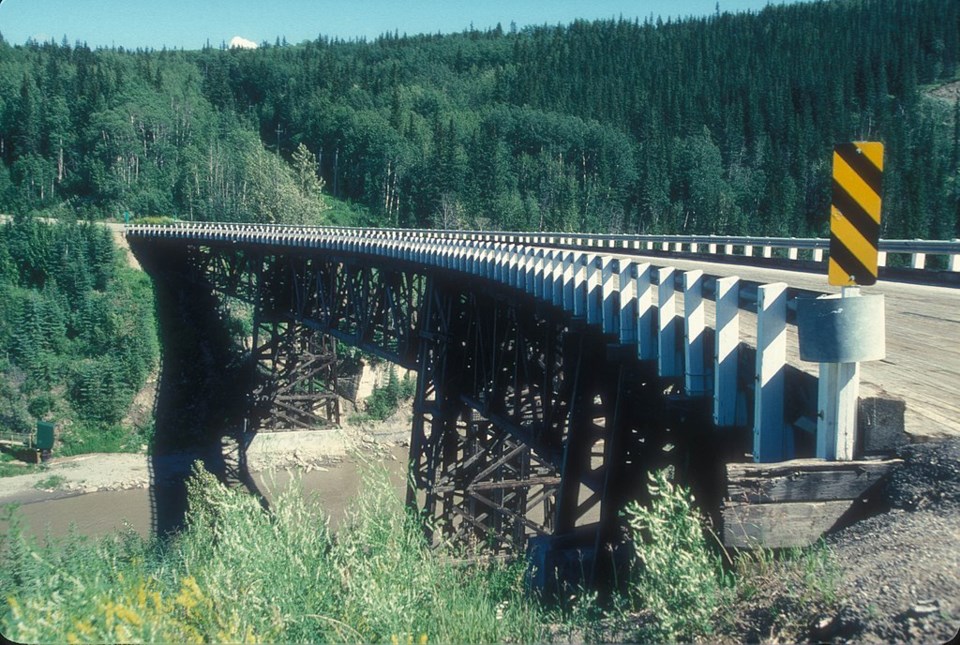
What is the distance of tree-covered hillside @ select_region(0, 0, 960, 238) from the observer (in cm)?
4197

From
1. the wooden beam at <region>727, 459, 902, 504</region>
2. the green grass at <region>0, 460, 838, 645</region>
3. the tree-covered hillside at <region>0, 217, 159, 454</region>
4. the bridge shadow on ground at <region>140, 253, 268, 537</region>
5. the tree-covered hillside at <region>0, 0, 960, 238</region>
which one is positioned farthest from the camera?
the tree-covered hillside at <region>0, 0, 960, 238</region>

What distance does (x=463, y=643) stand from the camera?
386cm

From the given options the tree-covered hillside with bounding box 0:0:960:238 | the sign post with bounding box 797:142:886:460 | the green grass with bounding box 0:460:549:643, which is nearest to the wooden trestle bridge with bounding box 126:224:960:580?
the sign post with bounding box 797:142:886:460

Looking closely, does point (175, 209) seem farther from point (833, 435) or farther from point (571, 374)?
point (833, 435)

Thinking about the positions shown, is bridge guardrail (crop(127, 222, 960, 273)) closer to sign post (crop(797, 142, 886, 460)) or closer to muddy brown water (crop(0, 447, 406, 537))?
muddy brown water (crop(0, 447, 406, 537))

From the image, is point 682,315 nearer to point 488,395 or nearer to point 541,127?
point 488,395

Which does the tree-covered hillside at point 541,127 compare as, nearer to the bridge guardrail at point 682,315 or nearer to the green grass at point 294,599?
the bridge guardrail at point 682,315

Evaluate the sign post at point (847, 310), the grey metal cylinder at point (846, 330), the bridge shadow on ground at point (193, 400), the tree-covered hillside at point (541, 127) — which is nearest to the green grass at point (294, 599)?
the sign post at point (847, 310)

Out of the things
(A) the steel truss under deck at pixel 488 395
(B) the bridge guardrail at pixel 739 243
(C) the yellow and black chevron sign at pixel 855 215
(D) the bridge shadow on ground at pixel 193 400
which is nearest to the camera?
(C) the yellow and black chevron sign at pixel 855 215

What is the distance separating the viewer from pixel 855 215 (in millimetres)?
3766

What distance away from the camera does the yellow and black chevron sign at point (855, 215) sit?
12.2ft

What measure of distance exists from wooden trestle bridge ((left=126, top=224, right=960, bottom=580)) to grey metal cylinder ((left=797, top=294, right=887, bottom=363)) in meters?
0.31

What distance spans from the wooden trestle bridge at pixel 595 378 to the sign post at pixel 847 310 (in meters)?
0.16

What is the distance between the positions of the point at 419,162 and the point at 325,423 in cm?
5900
